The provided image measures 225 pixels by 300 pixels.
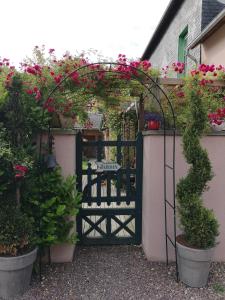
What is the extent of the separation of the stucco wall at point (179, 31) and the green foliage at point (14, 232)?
19.3 feet

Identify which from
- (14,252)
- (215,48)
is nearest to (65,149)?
(14,252)

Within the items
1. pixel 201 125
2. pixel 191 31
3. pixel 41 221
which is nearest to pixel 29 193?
pixel 41 221

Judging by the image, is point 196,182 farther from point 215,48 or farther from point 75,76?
point 215,48

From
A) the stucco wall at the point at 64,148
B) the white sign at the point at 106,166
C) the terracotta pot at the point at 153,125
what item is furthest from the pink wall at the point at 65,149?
the terracotta pot at the point at 153,125

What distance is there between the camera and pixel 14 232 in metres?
2.69

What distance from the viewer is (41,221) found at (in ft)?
10.2

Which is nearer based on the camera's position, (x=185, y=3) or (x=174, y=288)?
(x=174, y=288)

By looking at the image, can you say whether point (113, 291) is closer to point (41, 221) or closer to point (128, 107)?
point (41, 221)

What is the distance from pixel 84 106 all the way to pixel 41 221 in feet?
6.24

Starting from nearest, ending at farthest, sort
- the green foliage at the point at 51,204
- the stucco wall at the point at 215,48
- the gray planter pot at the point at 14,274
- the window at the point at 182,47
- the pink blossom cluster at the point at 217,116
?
the gray planter pot at the point at 14,274 → the green foliage at the point at 51,204 → the pink blossom cluster at the point at 217,116 → the stucco wall at the point at 215,48 → the window at the point at 182,47

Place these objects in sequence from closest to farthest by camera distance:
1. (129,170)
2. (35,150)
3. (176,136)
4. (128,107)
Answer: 1. (35,150)
2. (176,136)
3. (129,170)
4. (128,107)

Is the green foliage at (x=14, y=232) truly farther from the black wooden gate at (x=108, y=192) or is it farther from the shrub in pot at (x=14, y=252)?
the black wooden gate at (x=108, y=192)

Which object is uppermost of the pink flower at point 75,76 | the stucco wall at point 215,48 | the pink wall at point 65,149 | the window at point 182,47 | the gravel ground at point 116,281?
the window at point 182,47

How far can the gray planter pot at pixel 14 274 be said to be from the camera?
2635 mm
